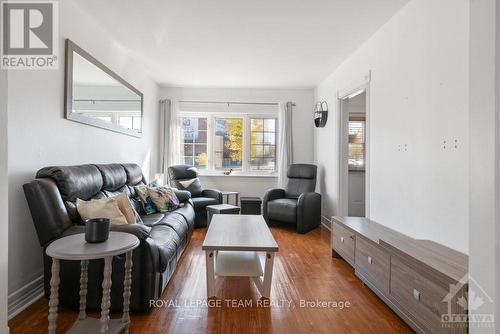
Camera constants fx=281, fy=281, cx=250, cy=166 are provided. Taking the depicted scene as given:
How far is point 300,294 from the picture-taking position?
230cm

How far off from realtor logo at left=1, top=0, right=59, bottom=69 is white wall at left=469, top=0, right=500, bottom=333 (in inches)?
111

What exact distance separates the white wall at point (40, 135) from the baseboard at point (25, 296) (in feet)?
0.12

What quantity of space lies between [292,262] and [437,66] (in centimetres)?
223

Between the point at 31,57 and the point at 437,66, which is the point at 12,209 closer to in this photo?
the point at 31,57

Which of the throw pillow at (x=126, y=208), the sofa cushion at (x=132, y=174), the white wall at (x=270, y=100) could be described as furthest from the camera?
the white wall at (x=270, y=100)

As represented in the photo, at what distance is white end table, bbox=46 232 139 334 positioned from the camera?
1.39 metres

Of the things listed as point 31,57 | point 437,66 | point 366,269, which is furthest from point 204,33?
point 366,269

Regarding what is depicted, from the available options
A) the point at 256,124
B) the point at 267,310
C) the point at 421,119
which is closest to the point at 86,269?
the point at 267,310

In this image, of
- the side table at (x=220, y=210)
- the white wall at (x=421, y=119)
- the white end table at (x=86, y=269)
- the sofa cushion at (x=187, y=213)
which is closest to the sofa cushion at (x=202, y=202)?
the side table at (x=220, y=210)

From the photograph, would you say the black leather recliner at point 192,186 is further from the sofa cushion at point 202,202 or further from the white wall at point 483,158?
the white wall at point 483,158

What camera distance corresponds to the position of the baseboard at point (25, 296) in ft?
6.26

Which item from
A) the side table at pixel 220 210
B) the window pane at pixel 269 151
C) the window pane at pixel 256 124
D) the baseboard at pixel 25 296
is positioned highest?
the window pane at pixel 256 124

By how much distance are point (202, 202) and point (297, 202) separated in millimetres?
1489

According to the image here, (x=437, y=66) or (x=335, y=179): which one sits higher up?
(x=437, y=66)
